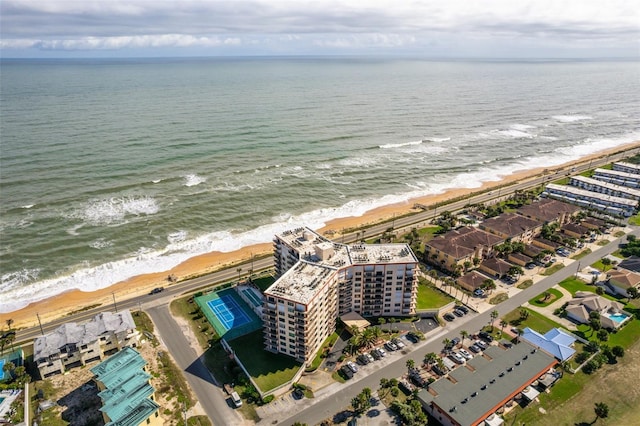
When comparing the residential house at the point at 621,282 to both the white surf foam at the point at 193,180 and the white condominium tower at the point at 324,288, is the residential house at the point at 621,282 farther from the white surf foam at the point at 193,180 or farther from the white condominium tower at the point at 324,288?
the white surf foam at the point at 193,180

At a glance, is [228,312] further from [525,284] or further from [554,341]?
[525,284]

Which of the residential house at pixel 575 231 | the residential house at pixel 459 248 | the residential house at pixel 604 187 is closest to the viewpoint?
the residential house at pixel 459 248

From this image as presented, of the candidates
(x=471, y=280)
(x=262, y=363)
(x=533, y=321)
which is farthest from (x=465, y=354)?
(x=262, y=363)

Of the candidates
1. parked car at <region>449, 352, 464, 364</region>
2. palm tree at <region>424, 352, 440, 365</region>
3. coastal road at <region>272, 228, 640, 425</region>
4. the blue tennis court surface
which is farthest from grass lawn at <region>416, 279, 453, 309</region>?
the blue tennis court surface

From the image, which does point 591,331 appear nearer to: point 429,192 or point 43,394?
point 429,192

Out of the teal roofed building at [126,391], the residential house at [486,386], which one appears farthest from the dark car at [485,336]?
the teal roofed building at [126,391]

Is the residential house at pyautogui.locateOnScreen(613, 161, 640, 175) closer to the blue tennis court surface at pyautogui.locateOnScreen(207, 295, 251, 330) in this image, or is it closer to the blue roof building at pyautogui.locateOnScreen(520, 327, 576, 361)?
the blue roof building at pyautogui.locateOnScreen(520, 327, 576, 361)
